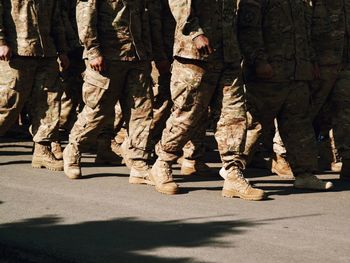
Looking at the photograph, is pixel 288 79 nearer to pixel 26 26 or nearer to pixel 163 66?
pixel 163 66

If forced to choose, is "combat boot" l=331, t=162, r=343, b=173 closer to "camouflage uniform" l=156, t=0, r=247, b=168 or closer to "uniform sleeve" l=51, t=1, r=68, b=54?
"camouflage uniform" l=156, t=0, r=247, b=168

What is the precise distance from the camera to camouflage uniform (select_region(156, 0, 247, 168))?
21.9ft

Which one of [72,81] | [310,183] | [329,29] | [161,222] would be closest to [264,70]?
[310,183]

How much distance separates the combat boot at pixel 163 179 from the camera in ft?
22.6

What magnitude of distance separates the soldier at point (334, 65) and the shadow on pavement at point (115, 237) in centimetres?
258

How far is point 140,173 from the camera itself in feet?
24.5

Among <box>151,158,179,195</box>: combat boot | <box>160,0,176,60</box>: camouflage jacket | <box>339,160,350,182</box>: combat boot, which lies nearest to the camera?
<box>151,158,179,195</box>: combat boot

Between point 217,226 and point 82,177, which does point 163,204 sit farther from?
point 82,177

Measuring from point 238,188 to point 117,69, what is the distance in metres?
1.76

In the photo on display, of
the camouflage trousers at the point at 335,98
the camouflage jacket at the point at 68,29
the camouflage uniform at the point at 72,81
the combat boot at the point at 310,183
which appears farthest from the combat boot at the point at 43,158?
the camouflage trousers at the point at 335,98

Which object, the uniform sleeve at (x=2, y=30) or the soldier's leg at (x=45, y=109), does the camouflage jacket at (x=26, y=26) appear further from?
the soldier's leg at (x=45, y=109)

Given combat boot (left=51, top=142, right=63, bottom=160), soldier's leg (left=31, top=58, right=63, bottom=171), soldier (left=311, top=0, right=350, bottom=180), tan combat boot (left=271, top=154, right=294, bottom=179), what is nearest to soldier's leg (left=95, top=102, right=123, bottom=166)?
combat boot (left=51, top=142, right=63, bottom=160)

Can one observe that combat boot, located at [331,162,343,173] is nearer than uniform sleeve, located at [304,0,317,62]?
No

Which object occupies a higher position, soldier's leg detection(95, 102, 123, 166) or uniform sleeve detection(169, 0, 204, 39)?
uniform sleeve detection(169, 0, 204, 39)
